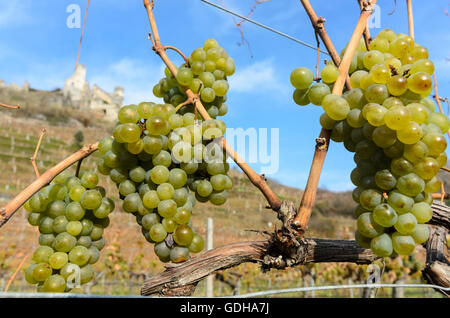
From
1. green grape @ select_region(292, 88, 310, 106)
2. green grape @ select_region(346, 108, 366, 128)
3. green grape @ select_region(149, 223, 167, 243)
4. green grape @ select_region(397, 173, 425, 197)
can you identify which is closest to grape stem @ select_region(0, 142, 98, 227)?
green grape @ select_region(149, 223, 167, 243)

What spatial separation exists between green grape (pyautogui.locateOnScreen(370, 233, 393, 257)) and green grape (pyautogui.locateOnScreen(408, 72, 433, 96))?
31 cm

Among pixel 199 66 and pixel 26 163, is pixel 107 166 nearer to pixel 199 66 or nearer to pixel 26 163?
pixel 199 66

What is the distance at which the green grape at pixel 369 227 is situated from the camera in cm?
78

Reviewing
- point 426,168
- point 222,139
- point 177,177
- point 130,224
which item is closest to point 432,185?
point 426,168

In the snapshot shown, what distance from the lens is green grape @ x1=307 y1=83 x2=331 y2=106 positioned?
0.82 m

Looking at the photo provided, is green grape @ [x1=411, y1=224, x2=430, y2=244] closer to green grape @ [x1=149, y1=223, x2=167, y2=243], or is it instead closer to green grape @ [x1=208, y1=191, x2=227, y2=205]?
green grape @ [x1=208, y1=191, x2=227, y2=205]

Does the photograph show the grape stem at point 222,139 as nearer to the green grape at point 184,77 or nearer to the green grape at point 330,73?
the green grape at point 184,77

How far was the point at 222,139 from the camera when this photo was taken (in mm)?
955

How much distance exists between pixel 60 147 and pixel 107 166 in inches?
1091

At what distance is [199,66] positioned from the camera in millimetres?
1051

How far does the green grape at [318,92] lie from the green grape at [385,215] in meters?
0.27

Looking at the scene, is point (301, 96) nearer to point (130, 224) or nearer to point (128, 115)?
point (128, 115)

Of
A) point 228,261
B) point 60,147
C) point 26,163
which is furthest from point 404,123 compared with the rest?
point 60,147

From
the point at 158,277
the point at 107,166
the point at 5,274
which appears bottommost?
the point at 5,274
